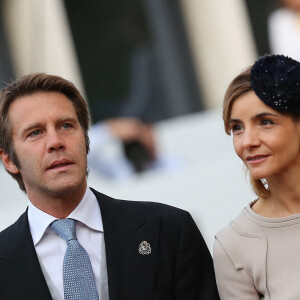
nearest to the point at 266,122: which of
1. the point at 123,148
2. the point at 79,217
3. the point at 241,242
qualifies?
the point at 241,242

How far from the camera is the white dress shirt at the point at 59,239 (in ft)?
10.6

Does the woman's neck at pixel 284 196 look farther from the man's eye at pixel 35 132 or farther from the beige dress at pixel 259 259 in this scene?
the man's eye at pixel 35 132

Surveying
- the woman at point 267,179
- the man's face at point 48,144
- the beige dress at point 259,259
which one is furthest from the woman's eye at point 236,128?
the man's face at point 48,144

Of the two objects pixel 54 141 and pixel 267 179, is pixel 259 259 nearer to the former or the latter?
pixel 267 179

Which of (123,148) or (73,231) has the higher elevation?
(123,148)

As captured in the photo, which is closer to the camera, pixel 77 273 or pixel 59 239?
pixel 77 273

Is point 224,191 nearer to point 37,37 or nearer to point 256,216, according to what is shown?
point 37,37

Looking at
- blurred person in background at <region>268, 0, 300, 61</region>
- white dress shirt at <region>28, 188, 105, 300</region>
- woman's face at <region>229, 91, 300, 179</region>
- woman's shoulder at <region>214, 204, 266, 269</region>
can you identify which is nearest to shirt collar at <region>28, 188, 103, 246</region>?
white dress shirt at <region>28, 188, 105, 300</region>

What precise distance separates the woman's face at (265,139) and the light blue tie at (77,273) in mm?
669

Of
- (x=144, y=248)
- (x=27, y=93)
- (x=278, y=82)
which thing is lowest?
(x=144, y=248)

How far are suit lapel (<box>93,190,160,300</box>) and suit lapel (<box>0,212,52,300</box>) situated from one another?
0.25m

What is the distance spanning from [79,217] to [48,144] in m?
0.29

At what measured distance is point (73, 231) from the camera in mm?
3279

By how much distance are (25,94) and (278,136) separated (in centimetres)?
94
